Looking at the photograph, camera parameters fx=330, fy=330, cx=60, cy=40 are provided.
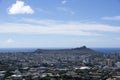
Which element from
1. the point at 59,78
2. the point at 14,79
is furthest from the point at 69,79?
the point at 14,79

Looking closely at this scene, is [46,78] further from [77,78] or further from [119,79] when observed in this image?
[119,79]

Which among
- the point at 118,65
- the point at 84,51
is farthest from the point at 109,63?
the point at 84,51

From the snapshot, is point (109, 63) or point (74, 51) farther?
point (74, 51)

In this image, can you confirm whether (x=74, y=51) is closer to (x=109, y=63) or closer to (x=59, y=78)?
(x=109, y=63)

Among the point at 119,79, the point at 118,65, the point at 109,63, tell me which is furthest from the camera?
the point at 109,63

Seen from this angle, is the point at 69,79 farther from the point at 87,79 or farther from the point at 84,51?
the point at 84,51

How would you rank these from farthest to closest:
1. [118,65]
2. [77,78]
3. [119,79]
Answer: [118,65] → [77,78] → [119,79]

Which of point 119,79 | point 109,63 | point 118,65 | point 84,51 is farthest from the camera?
point 84,51

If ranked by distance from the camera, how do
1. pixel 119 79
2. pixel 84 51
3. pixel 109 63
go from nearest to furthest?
1. pixel 119 79
2. pixel 109 63
3. pixel 84 51
